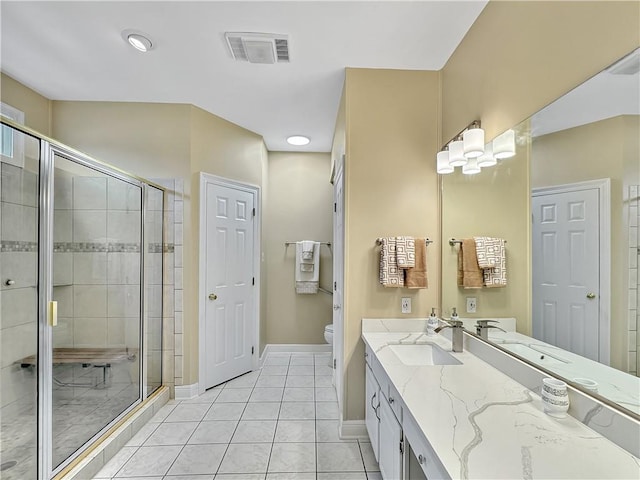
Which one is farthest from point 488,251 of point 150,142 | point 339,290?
point 150,142

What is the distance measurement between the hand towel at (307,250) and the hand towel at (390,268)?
1.83 meters

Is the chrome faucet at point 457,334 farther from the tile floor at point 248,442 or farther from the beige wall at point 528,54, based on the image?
the beige wall at point 528,54

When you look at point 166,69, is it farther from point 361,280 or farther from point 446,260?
point 446,260

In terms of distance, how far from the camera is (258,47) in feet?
6.44

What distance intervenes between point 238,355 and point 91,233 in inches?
71.3

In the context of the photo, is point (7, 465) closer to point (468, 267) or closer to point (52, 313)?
point (52, 313)

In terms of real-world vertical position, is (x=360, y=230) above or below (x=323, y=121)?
below

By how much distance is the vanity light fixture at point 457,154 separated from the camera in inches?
70.4

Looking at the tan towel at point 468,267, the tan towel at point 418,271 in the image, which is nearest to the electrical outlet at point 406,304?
the tan towel at point 418,271

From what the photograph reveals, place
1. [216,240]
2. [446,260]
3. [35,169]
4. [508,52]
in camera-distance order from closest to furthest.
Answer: [508,52] < [35,169] < [446,260] < [216,240]

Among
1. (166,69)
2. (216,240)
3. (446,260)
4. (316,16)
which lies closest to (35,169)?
(166,69)

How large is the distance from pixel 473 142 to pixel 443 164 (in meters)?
0.35

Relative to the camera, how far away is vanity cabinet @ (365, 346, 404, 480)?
4.34 ft

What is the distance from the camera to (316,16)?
5.60 ft
